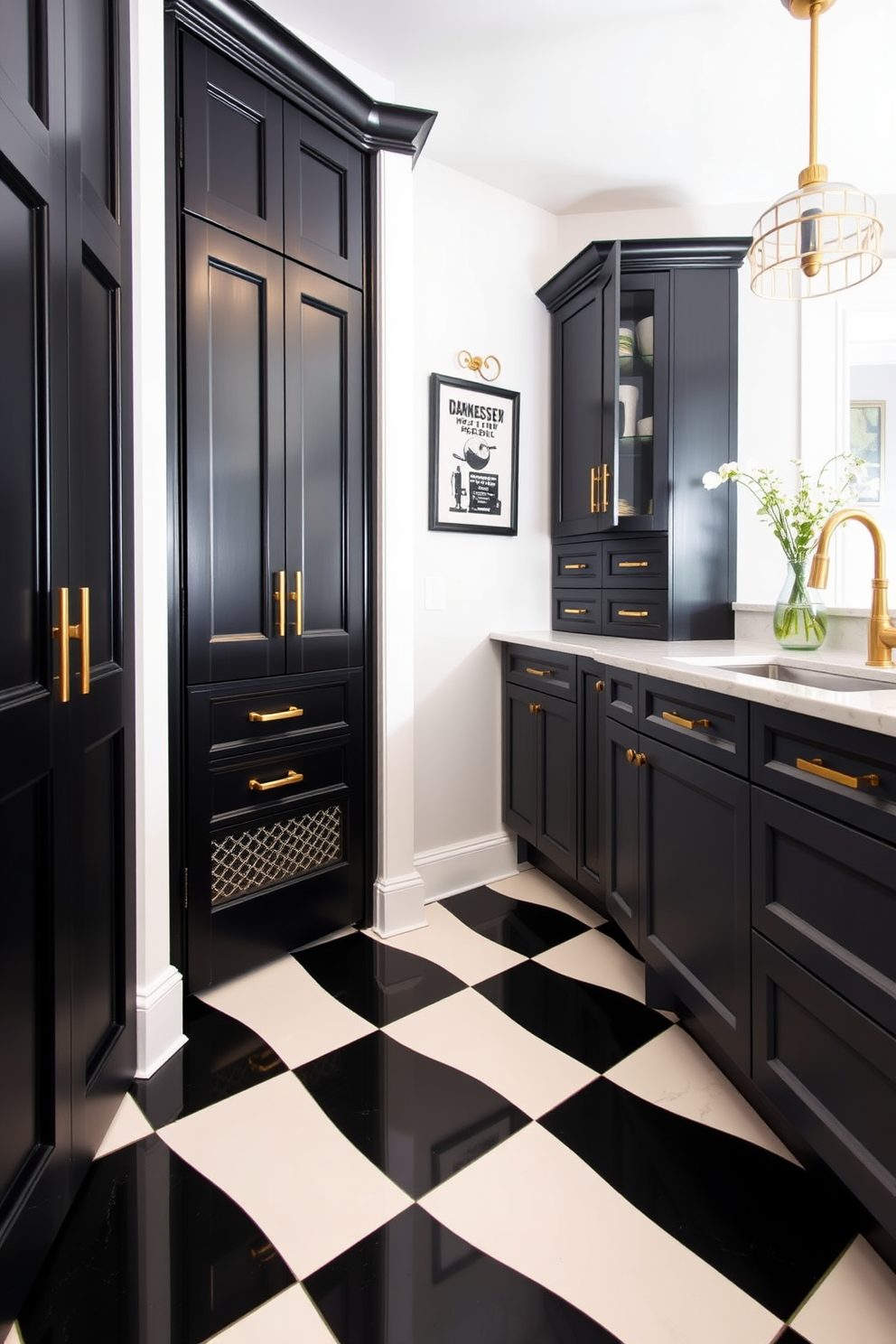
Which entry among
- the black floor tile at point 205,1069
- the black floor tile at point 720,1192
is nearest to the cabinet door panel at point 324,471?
the black floor tile at point 205,1069

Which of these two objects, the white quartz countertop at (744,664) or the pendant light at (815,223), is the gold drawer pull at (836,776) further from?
the pendant light at (815,223)

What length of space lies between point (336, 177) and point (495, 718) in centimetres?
193

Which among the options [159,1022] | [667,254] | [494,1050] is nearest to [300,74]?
[667,254]

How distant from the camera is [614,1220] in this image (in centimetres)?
123

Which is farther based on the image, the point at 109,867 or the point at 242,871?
the point at 242,871

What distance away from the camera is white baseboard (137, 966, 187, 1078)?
159 centimetres

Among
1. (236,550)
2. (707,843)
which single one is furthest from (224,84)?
(707,843)

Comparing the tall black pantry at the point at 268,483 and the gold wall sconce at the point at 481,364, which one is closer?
the tall black pantry at the point at 268,483

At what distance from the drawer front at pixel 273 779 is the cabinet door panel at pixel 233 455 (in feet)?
0.88

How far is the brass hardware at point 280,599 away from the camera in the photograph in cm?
202

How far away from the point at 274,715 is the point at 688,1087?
140 cm

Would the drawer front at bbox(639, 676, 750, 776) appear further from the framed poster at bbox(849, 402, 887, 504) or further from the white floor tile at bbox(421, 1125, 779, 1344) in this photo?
the framed poster at bbox(849, 402, 887, 504)

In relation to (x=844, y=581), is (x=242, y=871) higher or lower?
lower

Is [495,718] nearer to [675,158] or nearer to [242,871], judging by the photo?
[242,871]
